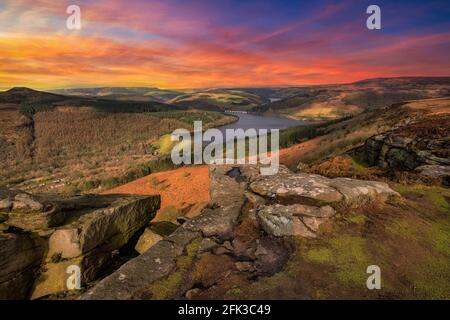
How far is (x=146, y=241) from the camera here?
38.1ft

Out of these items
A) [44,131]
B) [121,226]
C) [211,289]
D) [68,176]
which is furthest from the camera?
[44,131]

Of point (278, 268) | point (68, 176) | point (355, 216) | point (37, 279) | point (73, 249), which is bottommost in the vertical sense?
point (68, 176)

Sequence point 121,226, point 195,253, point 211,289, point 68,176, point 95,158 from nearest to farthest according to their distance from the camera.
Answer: point 211,289 → point 195,253 → point 121,226 → point 68,176 → point 95,158

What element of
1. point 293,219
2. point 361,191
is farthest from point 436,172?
point 293,219

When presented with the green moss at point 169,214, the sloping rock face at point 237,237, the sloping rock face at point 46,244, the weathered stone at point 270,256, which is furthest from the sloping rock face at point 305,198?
the green moss at point 169,214

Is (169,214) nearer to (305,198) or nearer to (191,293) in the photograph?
(305,198)

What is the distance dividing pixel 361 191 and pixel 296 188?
7.03 feet

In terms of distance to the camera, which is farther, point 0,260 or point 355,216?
point 355,216

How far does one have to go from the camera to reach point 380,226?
8055 millimetres

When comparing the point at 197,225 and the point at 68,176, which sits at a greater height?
the point at 197,225

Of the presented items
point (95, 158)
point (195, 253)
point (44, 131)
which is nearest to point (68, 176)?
point (95, 158)

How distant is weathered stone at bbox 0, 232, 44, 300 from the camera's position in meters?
7.53
